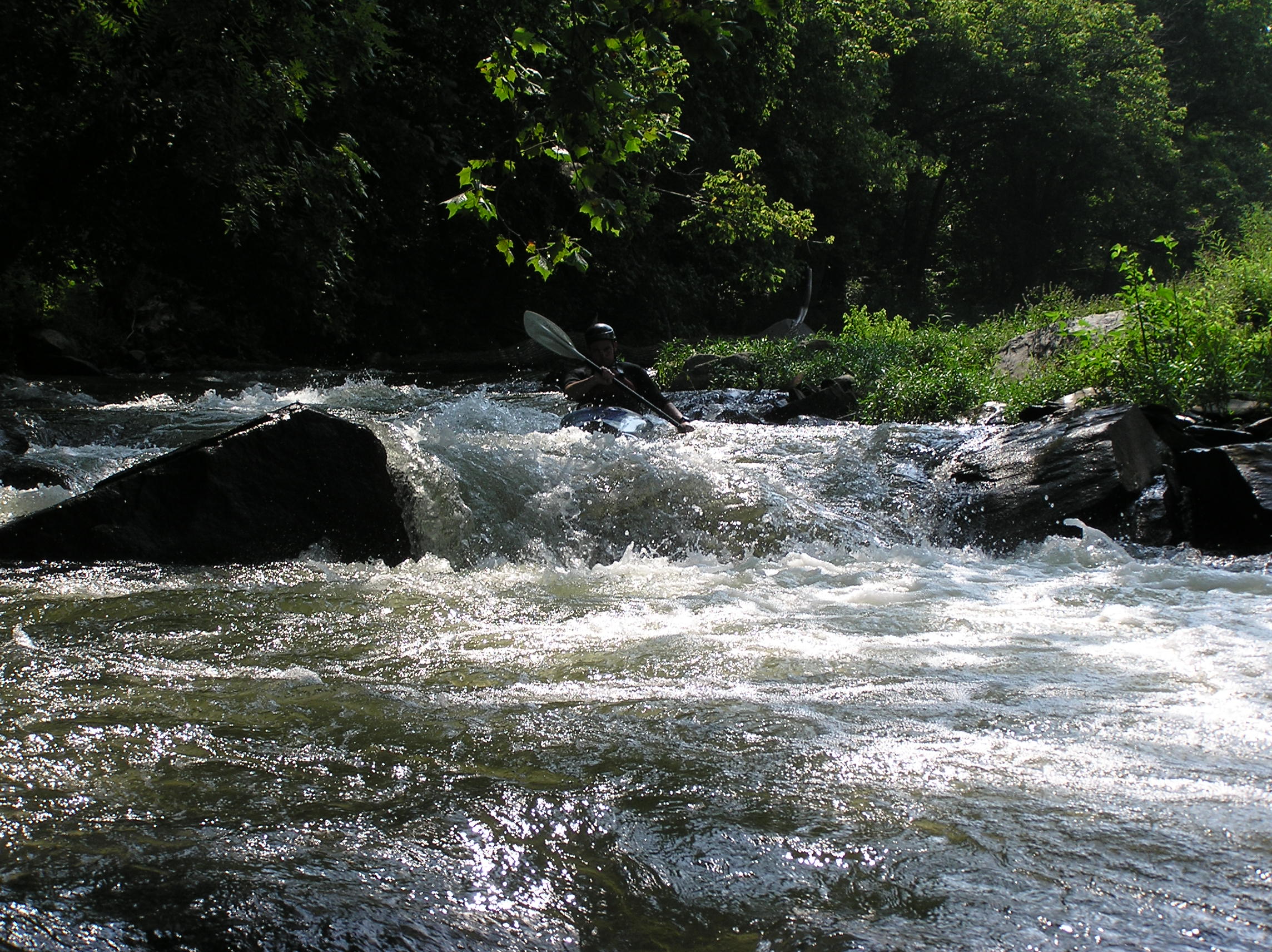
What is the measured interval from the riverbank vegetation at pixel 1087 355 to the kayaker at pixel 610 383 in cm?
290

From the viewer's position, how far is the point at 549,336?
8.20 m

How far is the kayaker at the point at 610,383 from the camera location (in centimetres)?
752

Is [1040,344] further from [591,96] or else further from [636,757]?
[636,757]

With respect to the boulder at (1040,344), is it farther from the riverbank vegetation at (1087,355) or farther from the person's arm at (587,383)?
the person's arm at (587,383)

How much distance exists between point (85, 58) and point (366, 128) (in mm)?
7628

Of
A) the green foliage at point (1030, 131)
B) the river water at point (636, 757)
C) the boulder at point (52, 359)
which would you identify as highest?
the green foliage at point (1030, 131)

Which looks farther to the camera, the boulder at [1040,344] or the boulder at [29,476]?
the boulder at [1040,344]

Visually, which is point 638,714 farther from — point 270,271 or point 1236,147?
point 1236,147

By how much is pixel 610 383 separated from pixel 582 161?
136 inches

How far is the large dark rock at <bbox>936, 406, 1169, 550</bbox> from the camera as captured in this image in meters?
5.64

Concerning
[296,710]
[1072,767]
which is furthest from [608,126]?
[1072,767]

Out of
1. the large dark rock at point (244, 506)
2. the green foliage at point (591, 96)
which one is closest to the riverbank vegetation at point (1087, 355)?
the green foliage at point (591, 96)

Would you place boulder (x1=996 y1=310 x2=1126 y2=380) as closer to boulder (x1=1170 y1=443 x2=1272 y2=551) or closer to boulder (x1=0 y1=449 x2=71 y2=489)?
boulder (x1=1170 y1=443 x2=1272 y2=551)

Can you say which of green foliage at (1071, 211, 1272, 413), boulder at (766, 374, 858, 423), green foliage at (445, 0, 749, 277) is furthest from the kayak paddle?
green foliage at (1071, 211, 1272, 413)
